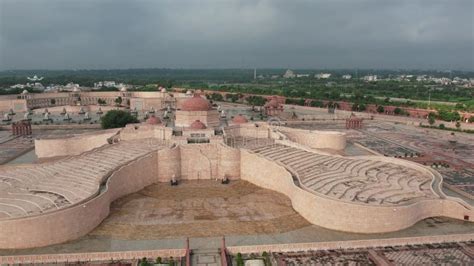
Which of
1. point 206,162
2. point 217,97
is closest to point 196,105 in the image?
point 206,162

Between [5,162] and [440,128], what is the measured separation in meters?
59.1

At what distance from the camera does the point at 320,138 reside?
45719 millimetres

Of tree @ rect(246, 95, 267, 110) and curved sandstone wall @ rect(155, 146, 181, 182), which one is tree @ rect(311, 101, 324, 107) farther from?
curved sandstone wall @ rect(155, 146, 181, 182)

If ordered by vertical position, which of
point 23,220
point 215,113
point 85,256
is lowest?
point 85,256

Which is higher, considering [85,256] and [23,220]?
[23,220]

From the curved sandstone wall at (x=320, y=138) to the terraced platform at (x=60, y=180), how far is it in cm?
1580

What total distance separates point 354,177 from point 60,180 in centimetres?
2193

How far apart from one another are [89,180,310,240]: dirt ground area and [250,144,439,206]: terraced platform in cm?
287

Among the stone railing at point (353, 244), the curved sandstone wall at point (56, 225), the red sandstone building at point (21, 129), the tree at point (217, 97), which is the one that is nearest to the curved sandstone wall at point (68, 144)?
the red sandstone building at point (21, 129)

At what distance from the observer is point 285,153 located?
36.1 metres

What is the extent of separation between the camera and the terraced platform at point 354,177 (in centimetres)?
2703

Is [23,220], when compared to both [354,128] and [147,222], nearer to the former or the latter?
[147,222]

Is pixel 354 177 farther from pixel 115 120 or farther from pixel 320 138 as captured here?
pixel 115 120

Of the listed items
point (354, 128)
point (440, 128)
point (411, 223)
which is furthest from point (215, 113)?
point (440, 128)
